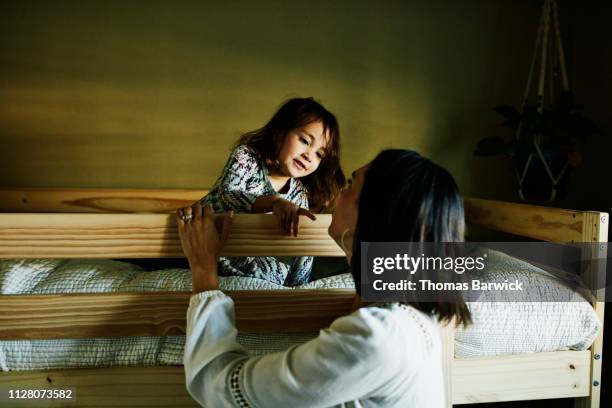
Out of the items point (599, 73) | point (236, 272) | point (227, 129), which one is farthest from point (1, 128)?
point (599, 73)

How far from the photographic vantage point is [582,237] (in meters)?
1.05

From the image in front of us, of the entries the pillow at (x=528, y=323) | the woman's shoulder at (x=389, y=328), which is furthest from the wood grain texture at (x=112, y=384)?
the pillow at (x=528, y=323)

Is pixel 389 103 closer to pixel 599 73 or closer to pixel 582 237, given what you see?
pixel 599 73

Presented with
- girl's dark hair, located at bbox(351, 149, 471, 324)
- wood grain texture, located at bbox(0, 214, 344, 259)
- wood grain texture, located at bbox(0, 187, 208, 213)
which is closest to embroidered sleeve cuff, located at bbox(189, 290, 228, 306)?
wood grain texture, located at bbox(0, 214, 344, 259)

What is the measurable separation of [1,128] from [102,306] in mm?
1457

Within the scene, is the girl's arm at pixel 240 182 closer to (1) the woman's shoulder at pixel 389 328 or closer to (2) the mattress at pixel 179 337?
(2) the mattress at pixel 179 337

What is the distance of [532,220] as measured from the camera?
123 centimetres

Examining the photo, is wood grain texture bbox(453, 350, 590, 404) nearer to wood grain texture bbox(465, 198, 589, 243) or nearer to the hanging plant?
wood grain texture bbox(465, 198, 589, 243)

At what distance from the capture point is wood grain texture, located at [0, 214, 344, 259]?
0.79m

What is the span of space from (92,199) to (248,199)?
98 centimetres

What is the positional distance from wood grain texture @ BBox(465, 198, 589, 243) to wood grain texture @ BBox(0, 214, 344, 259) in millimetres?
655

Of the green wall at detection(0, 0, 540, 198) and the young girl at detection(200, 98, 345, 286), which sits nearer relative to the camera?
the young girl at detection(200, 98, 345, 286)

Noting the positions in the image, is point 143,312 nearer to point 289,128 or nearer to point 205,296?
point 205,296

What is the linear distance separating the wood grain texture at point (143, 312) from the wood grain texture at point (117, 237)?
81 mm
